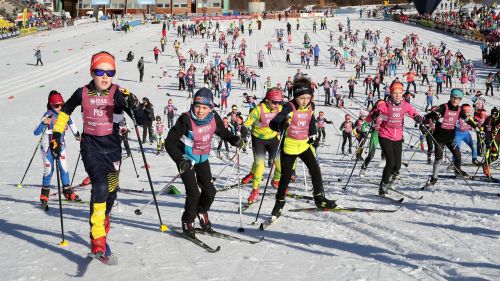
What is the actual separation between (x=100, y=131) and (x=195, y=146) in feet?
3.51

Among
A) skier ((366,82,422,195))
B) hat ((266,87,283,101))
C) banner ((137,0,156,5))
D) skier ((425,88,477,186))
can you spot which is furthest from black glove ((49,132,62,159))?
banner ((137,0,156,5))

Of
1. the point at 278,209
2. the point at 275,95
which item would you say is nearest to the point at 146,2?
the point at 275,95

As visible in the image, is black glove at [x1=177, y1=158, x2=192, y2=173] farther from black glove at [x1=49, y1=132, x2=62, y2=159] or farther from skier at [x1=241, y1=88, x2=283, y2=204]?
skier at [x1=241, y1=88, x2=283, y2=204]

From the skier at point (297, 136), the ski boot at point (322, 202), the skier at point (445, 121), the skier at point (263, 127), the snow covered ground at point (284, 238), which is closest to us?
the snow covered ground at point (284, 238)

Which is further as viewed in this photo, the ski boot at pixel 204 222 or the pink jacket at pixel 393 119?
the pink jacket at pixel 393 119

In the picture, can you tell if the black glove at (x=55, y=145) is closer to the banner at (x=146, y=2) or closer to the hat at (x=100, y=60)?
the hat at (x=100, y=60)

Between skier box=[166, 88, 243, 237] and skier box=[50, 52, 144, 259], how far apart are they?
600 mm

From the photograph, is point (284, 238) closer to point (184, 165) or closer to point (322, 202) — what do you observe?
point (322, 202)

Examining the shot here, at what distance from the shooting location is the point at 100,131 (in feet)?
17.6

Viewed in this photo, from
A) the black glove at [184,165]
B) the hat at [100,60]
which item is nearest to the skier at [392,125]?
the black glove at [184,165]

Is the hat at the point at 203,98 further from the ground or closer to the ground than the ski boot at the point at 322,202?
further from the ground

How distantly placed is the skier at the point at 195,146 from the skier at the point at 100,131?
60 cm

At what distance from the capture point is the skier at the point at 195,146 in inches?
225

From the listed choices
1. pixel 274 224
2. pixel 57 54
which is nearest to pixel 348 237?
pixel 274 224
